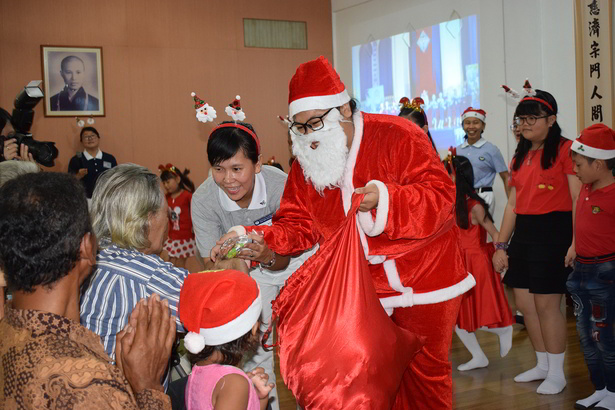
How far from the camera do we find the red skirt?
411 cm

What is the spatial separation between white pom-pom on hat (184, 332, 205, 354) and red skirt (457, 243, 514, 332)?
2697 mm

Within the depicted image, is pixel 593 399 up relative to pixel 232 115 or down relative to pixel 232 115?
down

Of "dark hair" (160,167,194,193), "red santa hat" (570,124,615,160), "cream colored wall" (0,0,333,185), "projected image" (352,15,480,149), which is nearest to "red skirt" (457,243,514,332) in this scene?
"red santa hat" (570,124,615,160)

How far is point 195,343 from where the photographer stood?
5.42ft

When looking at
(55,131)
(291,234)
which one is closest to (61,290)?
(291,234)

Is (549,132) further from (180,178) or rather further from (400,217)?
(180,178)

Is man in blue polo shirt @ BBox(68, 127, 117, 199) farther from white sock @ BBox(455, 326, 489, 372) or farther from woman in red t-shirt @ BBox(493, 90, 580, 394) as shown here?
woman in red t-shirt @ BBox(493, 90, 580, 394)

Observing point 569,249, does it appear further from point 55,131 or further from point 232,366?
point 55,131

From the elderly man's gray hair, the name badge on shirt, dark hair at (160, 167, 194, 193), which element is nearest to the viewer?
the elderly man's gray hair

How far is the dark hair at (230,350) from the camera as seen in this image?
1771mm

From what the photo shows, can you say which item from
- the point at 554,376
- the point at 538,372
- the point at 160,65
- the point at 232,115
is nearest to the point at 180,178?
the point at 160,65

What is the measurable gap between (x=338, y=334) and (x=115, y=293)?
0.72 metres

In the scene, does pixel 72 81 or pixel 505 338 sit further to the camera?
pixel 72 81

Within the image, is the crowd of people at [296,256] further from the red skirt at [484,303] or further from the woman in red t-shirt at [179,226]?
the woman in red t-shirt at [179,226]
